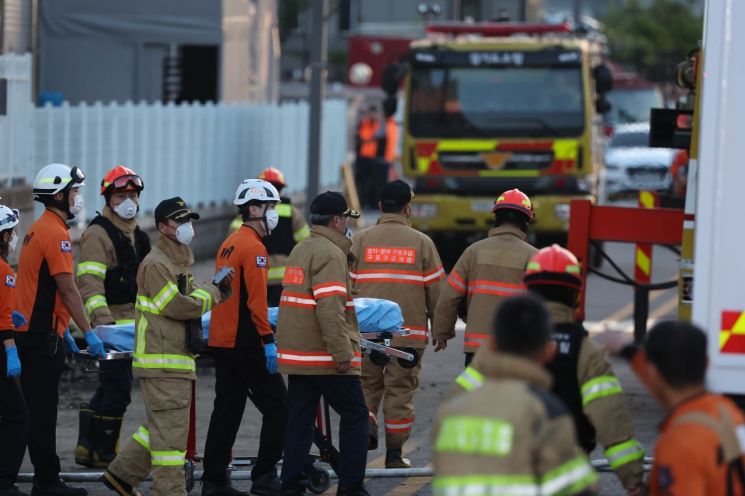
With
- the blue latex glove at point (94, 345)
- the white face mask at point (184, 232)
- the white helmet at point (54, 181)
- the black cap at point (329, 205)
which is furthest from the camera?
the white helmet at point (54, 181)

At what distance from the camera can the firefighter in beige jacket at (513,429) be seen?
466cm

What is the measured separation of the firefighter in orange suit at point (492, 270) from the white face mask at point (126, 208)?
2.01 metres

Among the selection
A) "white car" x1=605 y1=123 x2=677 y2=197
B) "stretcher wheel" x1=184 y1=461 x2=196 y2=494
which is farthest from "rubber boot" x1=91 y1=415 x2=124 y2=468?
"white car" x1=605 y1=123 x2=677 y2=197

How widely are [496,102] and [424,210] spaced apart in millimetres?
→ 1647

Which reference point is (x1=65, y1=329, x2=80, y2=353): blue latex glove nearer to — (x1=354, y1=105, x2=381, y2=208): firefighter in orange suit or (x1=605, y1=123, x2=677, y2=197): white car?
(x1=354, y1=105, x2=381, y2=208): firefighter in orange suit

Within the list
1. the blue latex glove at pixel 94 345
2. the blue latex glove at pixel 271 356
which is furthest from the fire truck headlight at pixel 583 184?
the blue latex glove at pixel 94 345

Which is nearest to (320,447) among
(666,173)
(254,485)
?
(254,485)

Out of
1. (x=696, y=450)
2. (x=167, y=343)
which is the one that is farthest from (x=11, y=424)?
(x=696, y=450)

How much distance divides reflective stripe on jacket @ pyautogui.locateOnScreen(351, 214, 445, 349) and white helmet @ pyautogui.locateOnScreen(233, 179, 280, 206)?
1.02 m

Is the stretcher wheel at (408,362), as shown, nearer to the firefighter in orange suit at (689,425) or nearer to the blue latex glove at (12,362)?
the blue latex glove at (12,362)

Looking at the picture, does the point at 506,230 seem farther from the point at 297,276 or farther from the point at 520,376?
the point at 520,376

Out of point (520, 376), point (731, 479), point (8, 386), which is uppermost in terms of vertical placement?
point (520, 376)

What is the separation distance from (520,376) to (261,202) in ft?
14.6

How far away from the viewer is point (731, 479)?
16.2ft
